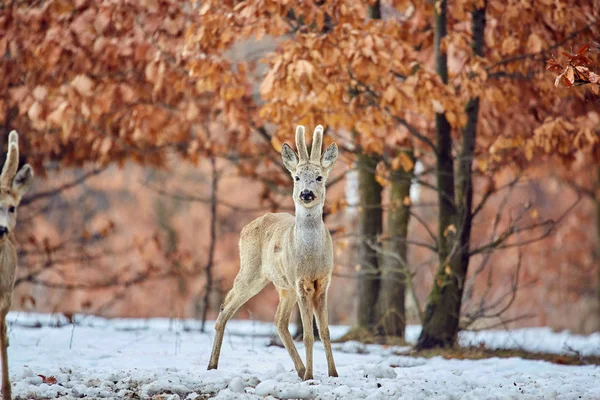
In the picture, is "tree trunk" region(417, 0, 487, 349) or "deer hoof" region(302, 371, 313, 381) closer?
"deer hoof" region(302, 371, 313, 381)

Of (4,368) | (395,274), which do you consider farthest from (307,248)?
(395,274)

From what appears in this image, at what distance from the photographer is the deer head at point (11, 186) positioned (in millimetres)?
5352

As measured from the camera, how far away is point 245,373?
22.6 ft

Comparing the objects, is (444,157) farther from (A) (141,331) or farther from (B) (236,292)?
(A) (141,331)

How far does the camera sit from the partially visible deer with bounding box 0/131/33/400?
5.34m

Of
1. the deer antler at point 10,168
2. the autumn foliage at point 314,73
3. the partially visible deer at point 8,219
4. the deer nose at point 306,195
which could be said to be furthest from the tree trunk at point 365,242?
the deer antler at point 10,168

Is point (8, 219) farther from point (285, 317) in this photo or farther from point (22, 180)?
point (285, 317)

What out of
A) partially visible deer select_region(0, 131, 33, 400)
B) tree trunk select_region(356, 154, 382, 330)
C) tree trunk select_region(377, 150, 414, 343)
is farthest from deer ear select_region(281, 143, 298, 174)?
tree trunk select_region(356, 154, 382, 330)

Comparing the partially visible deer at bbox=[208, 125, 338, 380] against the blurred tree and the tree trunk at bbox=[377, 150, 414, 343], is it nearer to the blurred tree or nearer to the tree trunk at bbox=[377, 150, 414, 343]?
the blurred tree

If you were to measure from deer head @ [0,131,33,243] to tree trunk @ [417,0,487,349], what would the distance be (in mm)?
5167

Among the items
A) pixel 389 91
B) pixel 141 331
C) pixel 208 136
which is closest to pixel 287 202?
pixel 208 136

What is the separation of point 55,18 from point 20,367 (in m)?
4.92

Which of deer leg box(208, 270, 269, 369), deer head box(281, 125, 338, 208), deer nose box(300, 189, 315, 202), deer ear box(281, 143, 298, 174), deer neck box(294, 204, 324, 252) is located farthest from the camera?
deer leg box(208, 270, 269, 369)

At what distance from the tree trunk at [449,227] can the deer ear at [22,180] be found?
5.13 meters
